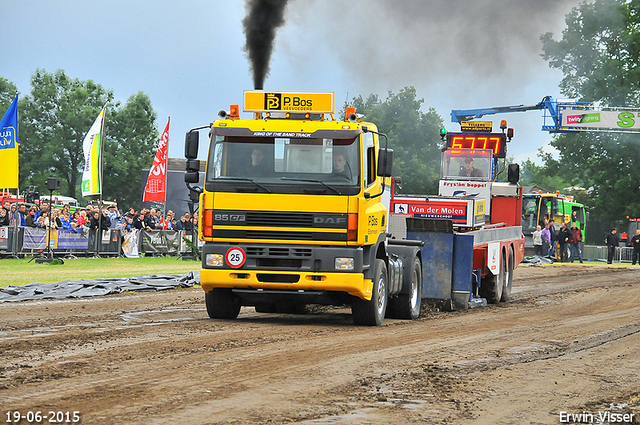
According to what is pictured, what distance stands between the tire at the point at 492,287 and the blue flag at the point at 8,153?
13.5 m

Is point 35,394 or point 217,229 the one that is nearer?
point 35,394

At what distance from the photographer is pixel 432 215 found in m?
15.6

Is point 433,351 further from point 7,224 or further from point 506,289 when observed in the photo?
point 7,224

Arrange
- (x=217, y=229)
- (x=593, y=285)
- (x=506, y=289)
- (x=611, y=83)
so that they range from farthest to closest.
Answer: (x=611, y=83) → (x=593, y=285) → (x=506, y=289) → (x=217, y=229)

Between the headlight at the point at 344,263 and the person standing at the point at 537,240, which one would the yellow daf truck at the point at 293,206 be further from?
the person standing at the point at 537,240

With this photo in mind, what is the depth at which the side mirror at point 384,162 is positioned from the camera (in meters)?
11.7

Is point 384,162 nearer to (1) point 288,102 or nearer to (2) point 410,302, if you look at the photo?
(1) point 288,102

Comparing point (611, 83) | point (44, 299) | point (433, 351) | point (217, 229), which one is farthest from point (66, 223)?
point (611, 83)

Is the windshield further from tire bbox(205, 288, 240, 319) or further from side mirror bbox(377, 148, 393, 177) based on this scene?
tire bbox(205, 288, 240, 319)

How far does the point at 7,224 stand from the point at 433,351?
19.5 meters

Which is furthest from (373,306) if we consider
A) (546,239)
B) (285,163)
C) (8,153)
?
(546,239)

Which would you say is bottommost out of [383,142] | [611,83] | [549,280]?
[549,280]

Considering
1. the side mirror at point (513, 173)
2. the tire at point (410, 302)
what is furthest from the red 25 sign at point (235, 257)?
the side mirror at point (513, 173)

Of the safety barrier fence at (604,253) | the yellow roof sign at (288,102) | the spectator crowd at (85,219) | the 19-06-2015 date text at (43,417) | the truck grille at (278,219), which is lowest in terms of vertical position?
the safety barrier fence at (604,253)
